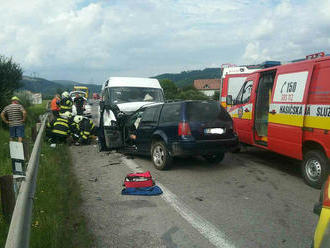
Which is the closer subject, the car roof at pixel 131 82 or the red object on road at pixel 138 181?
the red object on road at pixel 138 181

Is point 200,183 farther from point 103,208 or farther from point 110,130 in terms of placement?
point 110,130

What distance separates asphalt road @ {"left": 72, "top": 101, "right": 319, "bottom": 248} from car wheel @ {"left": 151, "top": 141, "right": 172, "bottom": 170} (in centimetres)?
20

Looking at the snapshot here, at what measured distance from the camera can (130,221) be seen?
422 cm

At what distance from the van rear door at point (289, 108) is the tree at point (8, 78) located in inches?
524

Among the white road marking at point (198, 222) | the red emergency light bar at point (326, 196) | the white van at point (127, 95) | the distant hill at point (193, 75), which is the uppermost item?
the distant hill at point (193, 75)

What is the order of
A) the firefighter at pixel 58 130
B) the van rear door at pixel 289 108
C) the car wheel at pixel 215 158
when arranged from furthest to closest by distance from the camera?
the firefighter at pixel 58 130 < the car wheel at pixel 215 158 < the van rear door at pixel 289 108

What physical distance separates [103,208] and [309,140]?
12.9 ft

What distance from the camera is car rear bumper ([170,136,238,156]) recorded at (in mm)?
6430

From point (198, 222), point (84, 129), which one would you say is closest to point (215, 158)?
point (198, 222)

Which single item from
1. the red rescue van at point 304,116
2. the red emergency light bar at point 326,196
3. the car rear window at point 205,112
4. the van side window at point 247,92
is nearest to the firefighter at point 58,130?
the car rear window at point 205,112

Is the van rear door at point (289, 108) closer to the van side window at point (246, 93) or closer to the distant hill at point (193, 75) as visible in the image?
the van side window at point (246, 93)

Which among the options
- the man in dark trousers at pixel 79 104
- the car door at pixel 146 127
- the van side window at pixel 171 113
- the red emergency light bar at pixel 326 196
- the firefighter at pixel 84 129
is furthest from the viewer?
the man in dark trousers at pixel 79 104

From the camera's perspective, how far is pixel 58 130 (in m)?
10.6

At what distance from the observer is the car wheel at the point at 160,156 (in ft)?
22.4
